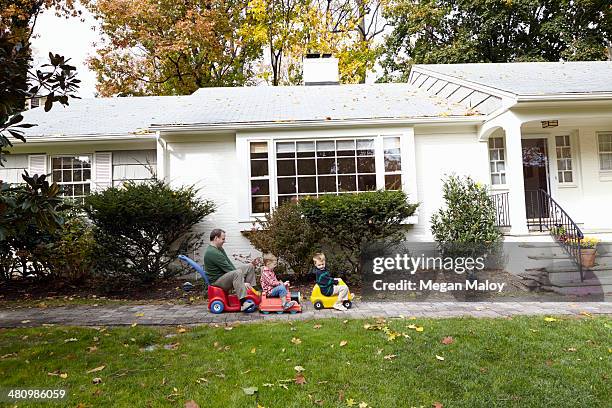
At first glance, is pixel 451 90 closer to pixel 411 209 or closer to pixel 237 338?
pixel 411 209

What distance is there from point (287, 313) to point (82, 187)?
290 inches

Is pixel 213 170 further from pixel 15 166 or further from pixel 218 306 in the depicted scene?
pixel 15 166

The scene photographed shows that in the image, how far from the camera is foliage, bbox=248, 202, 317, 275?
7.59 meters

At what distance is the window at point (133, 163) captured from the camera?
10117 mm

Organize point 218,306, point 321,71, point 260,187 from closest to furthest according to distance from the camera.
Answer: point 218,306 → point 260,187 → point 321,71

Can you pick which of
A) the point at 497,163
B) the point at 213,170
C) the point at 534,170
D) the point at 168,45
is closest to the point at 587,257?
the point at 497,163

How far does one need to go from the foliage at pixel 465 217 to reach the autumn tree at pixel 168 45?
15.8 m

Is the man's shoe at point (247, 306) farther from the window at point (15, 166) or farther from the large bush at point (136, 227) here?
the window at point (15, 166)

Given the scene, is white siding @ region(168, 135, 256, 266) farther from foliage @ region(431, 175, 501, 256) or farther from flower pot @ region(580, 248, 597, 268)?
flower pot @ region(580, 248, 597, 268)

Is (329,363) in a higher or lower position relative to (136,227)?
lower

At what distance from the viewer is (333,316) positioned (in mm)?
5508

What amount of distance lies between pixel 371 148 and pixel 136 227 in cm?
533

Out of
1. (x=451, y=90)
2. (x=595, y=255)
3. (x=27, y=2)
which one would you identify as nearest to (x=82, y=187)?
(x=451, y=90)

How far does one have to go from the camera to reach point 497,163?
32.6ft
